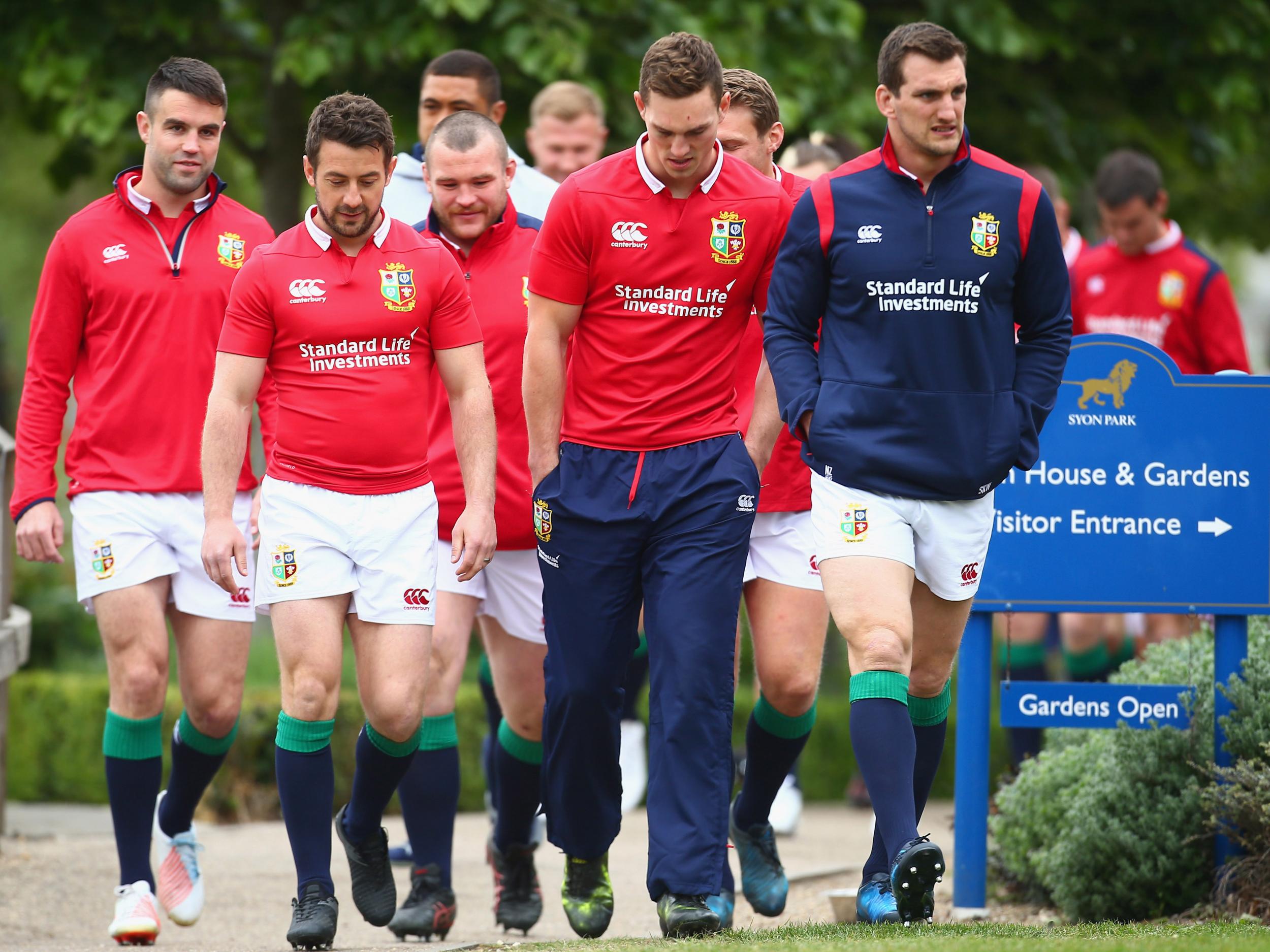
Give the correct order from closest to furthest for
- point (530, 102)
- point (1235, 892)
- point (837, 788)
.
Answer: point (1235, 892) < point (530, 102) < point (837, 788)

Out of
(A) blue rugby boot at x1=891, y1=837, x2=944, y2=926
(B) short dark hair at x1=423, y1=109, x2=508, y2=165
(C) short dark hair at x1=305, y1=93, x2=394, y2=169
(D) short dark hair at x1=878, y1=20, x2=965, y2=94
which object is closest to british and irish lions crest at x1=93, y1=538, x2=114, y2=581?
(C) short dark hair at x1=305, y1=93, x2=394, y2=169

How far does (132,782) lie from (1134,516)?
3631 mm

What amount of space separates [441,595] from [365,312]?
47.3 inches

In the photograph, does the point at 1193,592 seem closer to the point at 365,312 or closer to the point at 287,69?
the point at 365,312

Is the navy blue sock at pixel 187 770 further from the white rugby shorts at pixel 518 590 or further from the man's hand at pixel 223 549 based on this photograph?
the man's hand at pixel 223 549

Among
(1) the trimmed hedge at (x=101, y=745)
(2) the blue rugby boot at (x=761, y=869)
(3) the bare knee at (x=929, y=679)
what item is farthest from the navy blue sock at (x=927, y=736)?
(1) the trimmed hedge at (x=101, y=745)

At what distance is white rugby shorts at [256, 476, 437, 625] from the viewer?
227 inches

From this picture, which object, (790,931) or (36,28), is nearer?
(790,931)

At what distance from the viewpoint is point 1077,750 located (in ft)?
23.8

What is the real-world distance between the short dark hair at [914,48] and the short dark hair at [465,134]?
153 cm

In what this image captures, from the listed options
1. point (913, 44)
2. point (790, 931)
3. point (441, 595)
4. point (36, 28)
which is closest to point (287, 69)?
point (36, 28)

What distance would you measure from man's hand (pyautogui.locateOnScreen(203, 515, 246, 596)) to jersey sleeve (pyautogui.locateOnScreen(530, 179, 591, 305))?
1174 mm

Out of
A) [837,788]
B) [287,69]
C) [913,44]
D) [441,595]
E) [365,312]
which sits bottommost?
[837,788]

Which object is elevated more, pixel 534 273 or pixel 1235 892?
pixel 534 273
